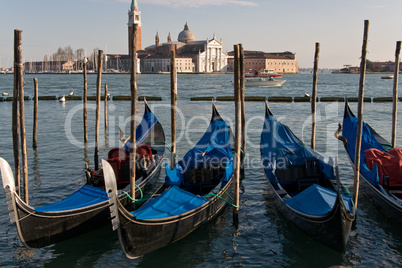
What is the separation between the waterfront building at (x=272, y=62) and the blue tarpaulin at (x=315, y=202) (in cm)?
8893

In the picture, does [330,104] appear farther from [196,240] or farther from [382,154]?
[196,240]

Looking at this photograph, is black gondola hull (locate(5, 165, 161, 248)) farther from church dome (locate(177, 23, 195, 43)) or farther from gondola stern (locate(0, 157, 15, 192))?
church dome (locate(177, 23, 195, 43))

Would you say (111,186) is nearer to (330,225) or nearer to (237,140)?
(237,140)

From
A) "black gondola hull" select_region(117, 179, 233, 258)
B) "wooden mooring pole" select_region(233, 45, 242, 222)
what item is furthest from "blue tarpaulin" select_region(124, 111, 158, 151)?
"black gondola hull" select_region(117, 179, 233, 258)

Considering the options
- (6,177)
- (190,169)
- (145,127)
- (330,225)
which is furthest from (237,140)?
(145,127)

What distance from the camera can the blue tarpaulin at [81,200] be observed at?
5.42 meters

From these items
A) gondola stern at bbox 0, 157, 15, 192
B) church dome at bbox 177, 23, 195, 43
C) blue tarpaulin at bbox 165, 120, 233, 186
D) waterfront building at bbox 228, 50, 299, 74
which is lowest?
blue tarpaulin at bbox 165, 120, 233, 186

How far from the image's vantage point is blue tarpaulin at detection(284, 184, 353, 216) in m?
5.39

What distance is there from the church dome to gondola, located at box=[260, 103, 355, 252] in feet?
321

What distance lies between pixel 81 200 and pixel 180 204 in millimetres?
1389

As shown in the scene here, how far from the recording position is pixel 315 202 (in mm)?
5586

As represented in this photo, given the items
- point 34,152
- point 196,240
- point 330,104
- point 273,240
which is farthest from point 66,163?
point 330,104

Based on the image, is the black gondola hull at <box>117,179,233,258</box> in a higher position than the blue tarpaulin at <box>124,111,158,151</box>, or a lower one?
lower

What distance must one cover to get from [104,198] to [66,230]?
683mm
